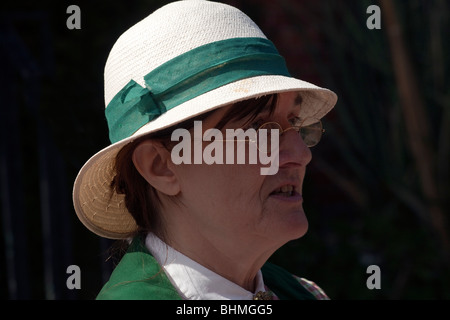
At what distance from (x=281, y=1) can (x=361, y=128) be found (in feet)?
3.84

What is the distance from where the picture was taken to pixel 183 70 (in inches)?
60.4

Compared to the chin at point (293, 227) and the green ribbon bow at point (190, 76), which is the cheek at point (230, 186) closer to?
the chin at point (293, 227)

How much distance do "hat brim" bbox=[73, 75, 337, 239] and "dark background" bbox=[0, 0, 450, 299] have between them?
0.65ft

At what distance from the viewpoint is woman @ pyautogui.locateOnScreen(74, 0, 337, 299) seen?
1541 mm

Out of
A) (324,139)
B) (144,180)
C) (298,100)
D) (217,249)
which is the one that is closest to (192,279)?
(217,249)

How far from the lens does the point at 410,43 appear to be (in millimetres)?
4066

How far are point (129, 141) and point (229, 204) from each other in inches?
12.0

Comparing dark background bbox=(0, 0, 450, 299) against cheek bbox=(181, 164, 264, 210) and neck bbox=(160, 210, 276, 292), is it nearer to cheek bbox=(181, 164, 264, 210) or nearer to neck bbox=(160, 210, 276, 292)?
neck bbox=(160, 210, 276, 292)

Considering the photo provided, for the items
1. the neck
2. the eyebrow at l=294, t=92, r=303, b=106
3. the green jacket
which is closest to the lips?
the neck

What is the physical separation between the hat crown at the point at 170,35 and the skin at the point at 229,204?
0.18 m

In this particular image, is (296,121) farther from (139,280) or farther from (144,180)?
(139,280)

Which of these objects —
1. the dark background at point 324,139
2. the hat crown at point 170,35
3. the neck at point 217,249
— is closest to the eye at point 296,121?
the hat crown at point 170,35
